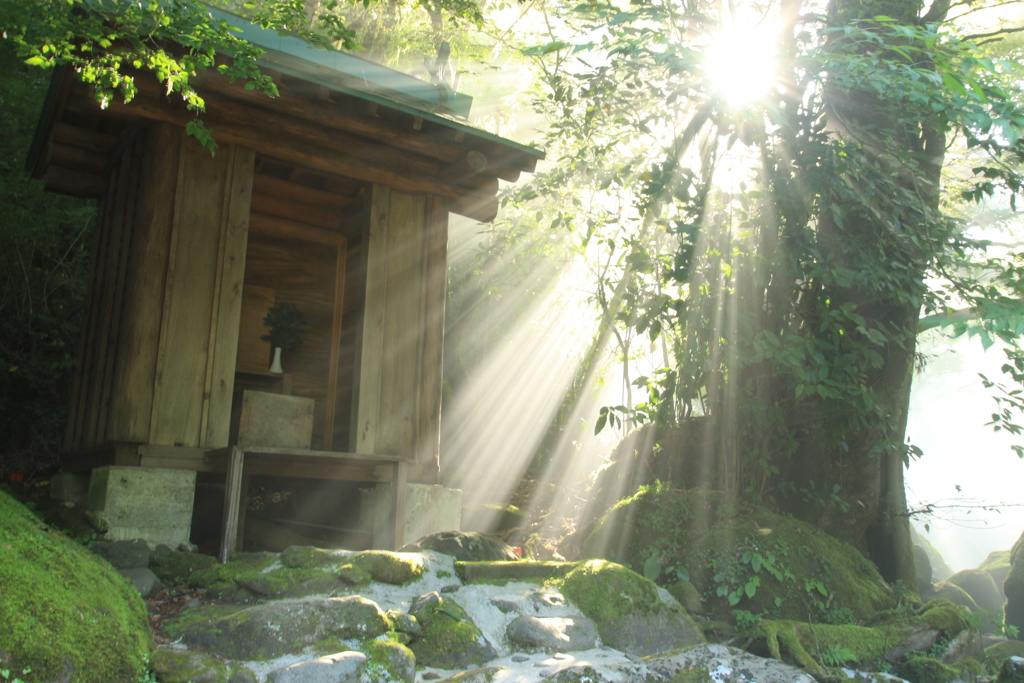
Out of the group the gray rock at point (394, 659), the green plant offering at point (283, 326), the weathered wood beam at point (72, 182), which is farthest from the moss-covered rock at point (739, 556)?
the weathered wood beam at point (72, 182)

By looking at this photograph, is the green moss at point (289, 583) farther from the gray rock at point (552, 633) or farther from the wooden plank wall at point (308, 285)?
the wooden plank wall at point (308, 285)

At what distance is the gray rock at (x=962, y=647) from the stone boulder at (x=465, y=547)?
10.2ft

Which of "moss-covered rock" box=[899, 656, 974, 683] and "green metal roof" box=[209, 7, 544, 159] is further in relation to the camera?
"green metal roof" box=[209, 7, 544, 159]

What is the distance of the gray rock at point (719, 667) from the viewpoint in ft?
11.3

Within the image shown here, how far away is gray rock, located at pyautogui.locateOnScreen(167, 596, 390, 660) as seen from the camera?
312 cm

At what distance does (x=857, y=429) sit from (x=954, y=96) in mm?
2699

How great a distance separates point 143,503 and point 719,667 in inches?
158

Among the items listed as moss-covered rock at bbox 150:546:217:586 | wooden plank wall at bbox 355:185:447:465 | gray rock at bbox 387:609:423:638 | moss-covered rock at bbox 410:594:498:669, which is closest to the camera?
moss-covered rock at bbox 410:594:498:669

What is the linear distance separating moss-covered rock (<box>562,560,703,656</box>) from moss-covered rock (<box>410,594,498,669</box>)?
831 millimetres

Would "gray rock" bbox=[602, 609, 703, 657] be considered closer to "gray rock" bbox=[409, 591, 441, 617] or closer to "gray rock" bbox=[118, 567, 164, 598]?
"gray rock" bbox=[409, 591, 441, 617]

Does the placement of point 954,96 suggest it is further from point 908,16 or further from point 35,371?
point 35,371

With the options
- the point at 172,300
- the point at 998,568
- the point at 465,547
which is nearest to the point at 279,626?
the point at 465,547

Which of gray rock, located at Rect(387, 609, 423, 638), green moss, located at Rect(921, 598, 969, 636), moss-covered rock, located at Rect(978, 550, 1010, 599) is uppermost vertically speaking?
gray rock, located at Rect(387, 609, 423, 638)

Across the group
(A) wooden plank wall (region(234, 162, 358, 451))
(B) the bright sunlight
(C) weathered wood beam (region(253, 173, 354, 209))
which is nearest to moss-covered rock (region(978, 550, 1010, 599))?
(B) the bright sunlight
